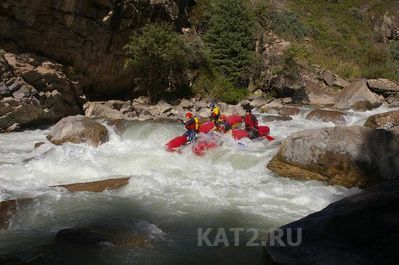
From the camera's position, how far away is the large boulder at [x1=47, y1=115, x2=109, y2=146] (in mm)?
12625

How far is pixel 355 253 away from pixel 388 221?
1.65 ft

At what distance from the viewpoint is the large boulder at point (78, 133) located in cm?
1262

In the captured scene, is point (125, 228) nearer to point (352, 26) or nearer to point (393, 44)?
point (393, 44)

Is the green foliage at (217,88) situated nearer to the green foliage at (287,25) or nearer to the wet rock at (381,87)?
the wet rock at (381,87)

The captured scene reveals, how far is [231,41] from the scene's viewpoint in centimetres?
2255

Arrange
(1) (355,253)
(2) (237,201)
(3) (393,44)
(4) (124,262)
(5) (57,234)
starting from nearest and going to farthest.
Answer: (1) (355,253)
(4) (124,262)
(5) (57,234)
(2) (237,201)
(3) (393,44)

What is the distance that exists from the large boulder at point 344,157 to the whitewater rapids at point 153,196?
1.07ft

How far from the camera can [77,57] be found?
17.6 metres

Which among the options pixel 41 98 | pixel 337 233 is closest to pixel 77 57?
pixel 41 98

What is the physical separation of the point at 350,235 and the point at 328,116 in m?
12.0

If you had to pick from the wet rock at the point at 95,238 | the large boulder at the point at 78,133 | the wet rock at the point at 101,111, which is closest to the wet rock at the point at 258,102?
the wet rock at the point at 101,111

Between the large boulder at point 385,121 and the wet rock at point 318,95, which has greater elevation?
the large boulder at point 385,121

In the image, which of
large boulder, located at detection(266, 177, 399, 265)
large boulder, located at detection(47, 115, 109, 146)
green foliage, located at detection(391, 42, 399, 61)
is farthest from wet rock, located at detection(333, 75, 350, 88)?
large boulder, located at detection(266, 177, 399, 265)

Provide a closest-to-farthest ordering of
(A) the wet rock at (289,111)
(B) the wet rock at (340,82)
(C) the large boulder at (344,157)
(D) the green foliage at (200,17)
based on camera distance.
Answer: (C) the large boulder at (344,157)
(A) the wet rock at (289,111)
(B) the wet rock at (340,82)
(D) the green foliage at (200,17)
